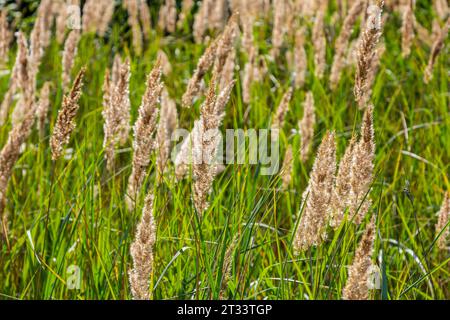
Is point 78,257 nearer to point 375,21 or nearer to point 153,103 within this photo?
point 153,103

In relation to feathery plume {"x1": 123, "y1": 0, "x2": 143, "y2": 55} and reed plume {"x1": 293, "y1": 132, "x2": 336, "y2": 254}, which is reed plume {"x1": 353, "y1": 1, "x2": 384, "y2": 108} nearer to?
reed plume {"x1": 293, "y1": 132, "x2": 336, "y2": 254}

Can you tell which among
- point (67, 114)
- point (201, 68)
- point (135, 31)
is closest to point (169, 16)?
point (135, 31)

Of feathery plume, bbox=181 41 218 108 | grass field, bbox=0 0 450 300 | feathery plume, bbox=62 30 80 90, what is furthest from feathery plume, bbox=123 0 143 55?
feathery plume, bbox=181 41 218 108

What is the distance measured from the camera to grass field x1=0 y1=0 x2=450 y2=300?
6.23 feet

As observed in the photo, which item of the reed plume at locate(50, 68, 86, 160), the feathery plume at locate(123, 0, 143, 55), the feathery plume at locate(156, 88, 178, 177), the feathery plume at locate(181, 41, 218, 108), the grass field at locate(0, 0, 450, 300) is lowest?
the grass field at locate(0, 0, 450, 300)

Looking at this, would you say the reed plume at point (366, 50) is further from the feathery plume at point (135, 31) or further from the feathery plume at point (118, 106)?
the feathery plume at point (135, 31)

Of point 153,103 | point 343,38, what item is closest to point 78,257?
point 153,103

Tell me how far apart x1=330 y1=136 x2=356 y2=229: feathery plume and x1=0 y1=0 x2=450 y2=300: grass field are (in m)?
0.05

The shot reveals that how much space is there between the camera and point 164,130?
87.3 inches

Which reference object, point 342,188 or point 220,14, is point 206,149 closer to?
point 342,188

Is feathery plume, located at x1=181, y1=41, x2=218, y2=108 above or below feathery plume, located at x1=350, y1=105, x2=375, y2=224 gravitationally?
above

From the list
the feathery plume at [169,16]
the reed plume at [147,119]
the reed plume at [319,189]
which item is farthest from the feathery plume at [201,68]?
the feathery plume at [169,16]

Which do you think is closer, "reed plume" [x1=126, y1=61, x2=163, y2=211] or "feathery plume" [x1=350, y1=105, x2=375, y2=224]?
"feathery plume" [x1=350, y1=105, x2=375, y2=224]
